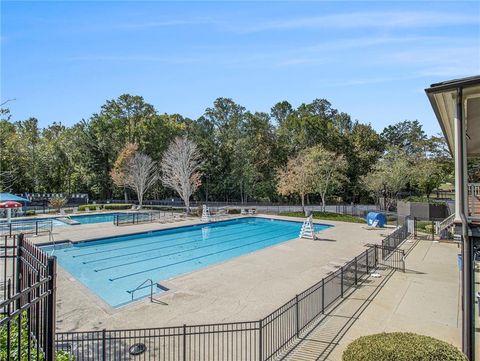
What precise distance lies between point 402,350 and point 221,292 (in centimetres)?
641

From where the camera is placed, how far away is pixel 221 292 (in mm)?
10688

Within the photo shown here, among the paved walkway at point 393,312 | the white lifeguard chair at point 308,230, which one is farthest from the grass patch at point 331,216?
the paved walkway at point 393,312

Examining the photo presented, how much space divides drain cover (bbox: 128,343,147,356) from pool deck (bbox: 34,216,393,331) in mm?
1292

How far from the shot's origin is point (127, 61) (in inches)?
590

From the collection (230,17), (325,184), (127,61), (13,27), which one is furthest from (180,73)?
(325,184)

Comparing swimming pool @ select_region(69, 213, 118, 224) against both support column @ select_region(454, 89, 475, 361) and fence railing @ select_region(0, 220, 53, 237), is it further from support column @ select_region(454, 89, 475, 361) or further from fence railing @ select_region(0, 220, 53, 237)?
support column @ select_region(454, 89, 475, 361)

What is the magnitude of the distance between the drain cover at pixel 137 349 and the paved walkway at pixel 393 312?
2916 millimetres

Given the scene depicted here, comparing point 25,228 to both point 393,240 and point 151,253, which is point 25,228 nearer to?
point 151,253

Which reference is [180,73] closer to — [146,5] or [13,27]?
[146,5]

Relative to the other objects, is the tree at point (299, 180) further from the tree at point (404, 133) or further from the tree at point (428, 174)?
the tree at point (404, 133)

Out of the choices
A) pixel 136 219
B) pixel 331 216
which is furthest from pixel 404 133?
pixel 136 219

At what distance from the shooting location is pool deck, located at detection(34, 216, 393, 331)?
8.62 metres

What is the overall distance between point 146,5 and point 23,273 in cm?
748

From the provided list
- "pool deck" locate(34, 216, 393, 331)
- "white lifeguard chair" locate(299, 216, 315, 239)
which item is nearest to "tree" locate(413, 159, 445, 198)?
"white lifeguard chair" locate(299, 216, 315, 239)
